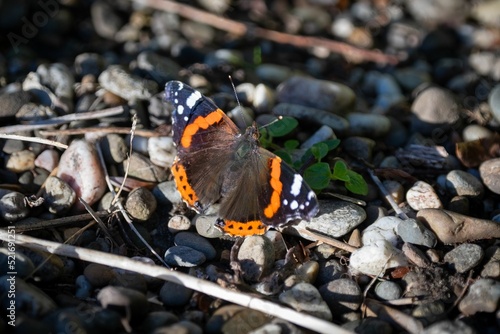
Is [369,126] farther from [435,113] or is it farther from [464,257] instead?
[464,257]

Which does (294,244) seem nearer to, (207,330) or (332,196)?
(332,196)

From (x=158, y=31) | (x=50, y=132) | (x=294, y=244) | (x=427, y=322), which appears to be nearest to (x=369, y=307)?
(x=427, y=322)

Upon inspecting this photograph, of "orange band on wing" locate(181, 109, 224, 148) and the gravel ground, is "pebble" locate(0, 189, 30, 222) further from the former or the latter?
"orange band on wing" locate(181, 109, 224, 148)

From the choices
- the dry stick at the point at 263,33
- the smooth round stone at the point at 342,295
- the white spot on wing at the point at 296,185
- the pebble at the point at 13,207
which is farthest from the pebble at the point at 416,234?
the dry stick at the point at 263,33

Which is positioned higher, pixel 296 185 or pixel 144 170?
pixel 296 185

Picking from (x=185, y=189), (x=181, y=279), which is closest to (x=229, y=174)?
(x=185, y=189)

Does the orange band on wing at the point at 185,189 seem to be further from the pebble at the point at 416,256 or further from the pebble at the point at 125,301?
the pebble at the point at 416,256
